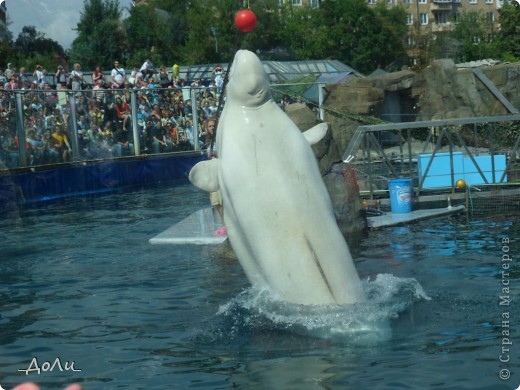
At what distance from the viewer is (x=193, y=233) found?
422 inches

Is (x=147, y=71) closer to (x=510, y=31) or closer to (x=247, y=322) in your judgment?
(x=247, y=322)

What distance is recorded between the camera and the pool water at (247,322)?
509 cm

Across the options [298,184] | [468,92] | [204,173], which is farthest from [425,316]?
[468,92]

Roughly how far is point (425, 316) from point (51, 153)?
12.8 meters

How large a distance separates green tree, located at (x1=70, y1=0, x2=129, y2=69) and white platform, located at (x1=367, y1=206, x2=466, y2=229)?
1931 cm

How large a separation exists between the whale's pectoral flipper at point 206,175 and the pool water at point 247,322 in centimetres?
84

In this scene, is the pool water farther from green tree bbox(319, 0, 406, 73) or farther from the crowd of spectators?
green tree bbox(319, 0, 406, 73)

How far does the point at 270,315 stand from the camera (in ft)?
18.5

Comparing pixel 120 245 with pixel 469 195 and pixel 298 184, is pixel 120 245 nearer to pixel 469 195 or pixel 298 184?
pixel 469 195

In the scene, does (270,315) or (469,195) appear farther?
(469,195)

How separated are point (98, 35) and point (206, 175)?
1151 inches

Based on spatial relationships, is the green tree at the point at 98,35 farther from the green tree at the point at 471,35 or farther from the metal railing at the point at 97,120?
the green tree at the point at 471,35

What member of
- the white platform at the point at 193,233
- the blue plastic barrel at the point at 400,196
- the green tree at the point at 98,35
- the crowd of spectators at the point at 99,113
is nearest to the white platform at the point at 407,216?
the blue plastic barrel at the point at 400,196

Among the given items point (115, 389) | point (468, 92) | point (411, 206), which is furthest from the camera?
point (468, 92)
